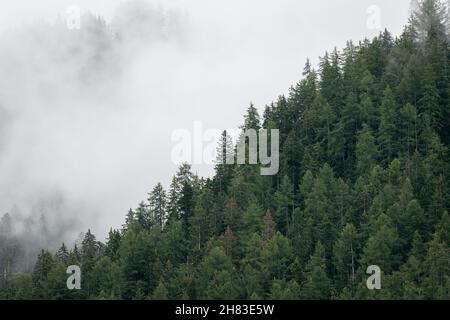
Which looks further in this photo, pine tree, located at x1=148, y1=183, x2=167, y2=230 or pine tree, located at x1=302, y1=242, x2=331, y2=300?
pine tree, located at x1=148, y1=183, x2=167, y2=230

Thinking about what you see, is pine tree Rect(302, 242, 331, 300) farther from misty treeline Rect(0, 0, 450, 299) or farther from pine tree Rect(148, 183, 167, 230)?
pine tree Rect(148, 183, 167, 230)

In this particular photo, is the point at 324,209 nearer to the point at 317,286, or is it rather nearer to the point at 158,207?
the point at 317,286

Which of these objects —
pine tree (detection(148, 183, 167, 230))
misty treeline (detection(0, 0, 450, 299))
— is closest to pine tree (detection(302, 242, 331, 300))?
misty treeline (detection(0, 0, 450, 299))

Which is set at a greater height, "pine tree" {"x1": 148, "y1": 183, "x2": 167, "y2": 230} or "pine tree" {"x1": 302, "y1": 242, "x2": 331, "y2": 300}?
"pine tree" {"x1": 148, "y1": 183, "x2": 167, "y2": 230}

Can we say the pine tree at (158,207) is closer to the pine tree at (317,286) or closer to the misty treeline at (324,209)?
the misty treeline at (324,209)

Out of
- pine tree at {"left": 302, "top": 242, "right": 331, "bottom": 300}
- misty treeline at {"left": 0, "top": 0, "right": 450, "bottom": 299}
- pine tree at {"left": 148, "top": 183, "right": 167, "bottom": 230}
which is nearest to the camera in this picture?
pine tree at {"left": 302, "top": 242, "right": 331, "bottom": 300}

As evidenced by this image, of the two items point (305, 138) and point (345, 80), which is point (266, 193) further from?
point (345, 80)

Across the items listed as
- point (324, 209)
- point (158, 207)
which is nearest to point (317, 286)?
point (324, 209)

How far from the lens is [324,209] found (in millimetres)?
96875

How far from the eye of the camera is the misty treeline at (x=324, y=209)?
286 ft

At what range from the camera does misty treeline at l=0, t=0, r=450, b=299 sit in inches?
3438

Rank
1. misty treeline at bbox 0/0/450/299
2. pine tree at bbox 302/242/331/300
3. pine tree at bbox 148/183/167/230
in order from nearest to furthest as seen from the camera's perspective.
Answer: pine tree at bbox 302/242/331/300, misty treeline at bbox 0/0/450/299, pine tree at bbox 148/183/167/230
